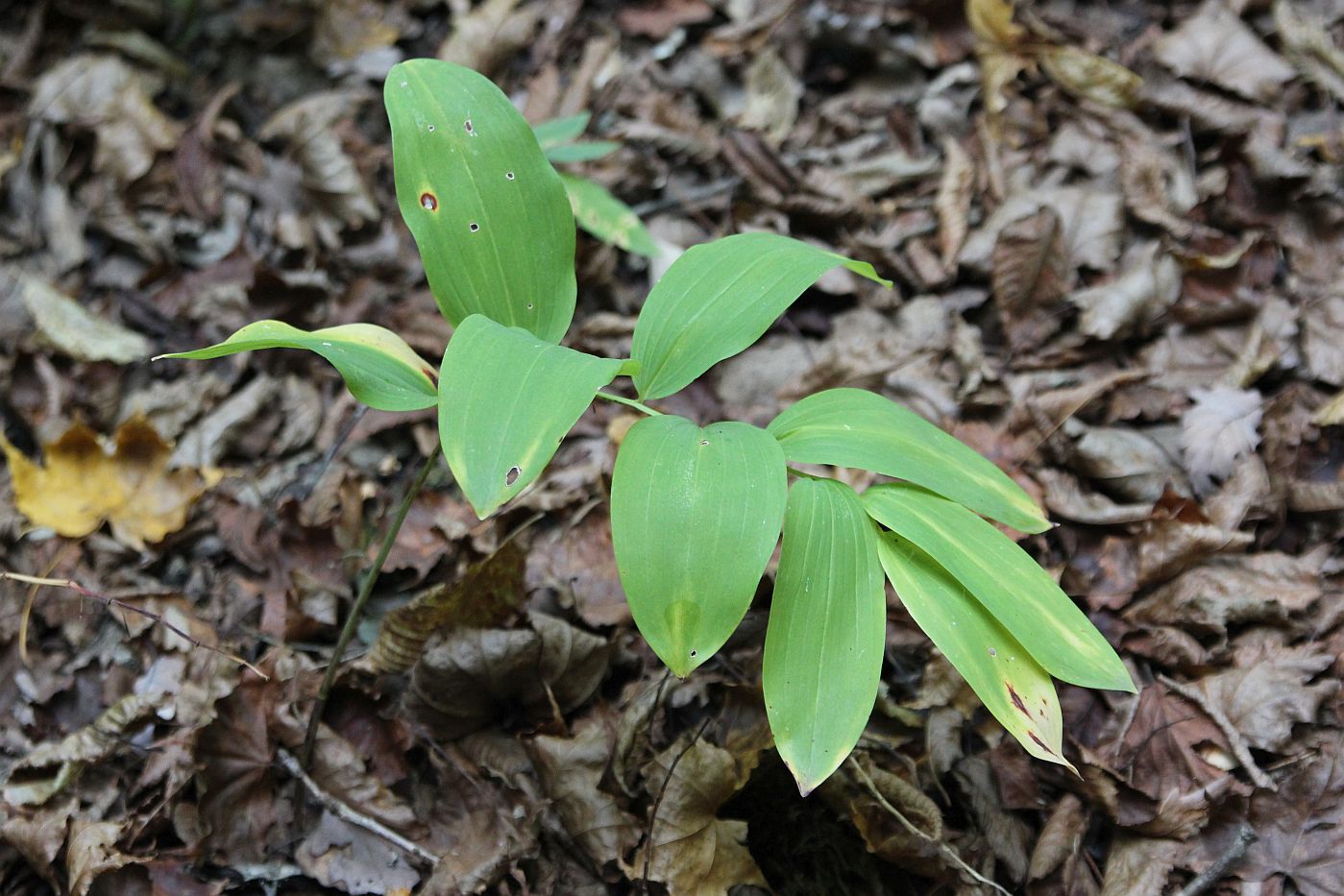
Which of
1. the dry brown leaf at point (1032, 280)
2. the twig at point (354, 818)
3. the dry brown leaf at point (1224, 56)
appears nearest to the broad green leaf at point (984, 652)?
the twig at point (354, 818)

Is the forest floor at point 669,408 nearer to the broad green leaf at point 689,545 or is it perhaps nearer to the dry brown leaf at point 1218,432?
the dry brown leaf at point 1218,432

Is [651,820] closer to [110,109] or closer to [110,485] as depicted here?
[110,485]

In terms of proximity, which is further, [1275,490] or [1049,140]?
[1049,140]

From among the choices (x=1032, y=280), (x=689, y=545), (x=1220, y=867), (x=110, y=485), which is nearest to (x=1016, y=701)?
(x=689, y=545)

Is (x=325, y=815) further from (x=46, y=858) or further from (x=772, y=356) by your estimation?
(x=772, y=356)

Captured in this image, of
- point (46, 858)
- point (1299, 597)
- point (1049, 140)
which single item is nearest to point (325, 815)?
point (46, 858)

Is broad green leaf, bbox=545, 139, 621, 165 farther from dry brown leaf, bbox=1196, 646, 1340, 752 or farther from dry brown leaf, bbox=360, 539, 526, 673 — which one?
dry brown leaf, bbox=1196, 646, 1340, 752

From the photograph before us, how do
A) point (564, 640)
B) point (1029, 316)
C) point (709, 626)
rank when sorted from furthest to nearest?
point (1029, 316) < point (564, 640) < point (709, 626)

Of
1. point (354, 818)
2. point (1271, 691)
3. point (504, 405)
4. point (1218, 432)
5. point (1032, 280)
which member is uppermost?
point (504, 405)
